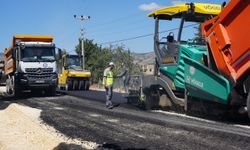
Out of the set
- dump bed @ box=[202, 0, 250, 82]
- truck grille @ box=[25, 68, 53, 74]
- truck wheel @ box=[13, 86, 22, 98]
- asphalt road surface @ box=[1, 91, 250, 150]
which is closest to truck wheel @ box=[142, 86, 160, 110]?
asphalt road surface @ box=[1, 91, 250, 150]

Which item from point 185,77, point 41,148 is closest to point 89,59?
point 185,77

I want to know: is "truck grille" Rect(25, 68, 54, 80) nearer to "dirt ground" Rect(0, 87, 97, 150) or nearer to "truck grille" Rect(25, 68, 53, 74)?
"truck grille" Rect(25, 68, 53, 74)

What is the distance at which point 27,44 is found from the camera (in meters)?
20.1

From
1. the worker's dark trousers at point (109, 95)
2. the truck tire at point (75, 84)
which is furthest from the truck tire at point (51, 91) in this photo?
the worker's dark trousers at point (109, 95)

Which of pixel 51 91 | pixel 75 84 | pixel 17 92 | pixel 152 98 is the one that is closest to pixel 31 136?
pixel 152 98

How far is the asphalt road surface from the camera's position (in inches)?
290

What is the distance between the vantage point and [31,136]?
8727 millimetres

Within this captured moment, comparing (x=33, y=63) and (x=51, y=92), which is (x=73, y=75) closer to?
(x=51, y=92)

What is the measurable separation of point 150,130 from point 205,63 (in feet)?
8.24

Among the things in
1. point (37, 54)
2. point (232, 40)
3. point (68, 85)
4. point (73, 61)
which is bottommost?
point (68, 85)

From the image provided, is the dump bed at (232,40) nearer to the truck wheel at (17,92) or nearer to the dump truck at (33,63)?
the dump truck at (33,63)

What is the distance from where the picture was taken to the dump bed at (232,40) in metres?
8.75

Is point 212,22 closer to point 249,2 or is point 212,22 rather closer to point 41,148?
point 249,2

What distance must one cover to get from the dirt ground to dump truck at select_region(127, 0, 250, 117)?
3555 mm
